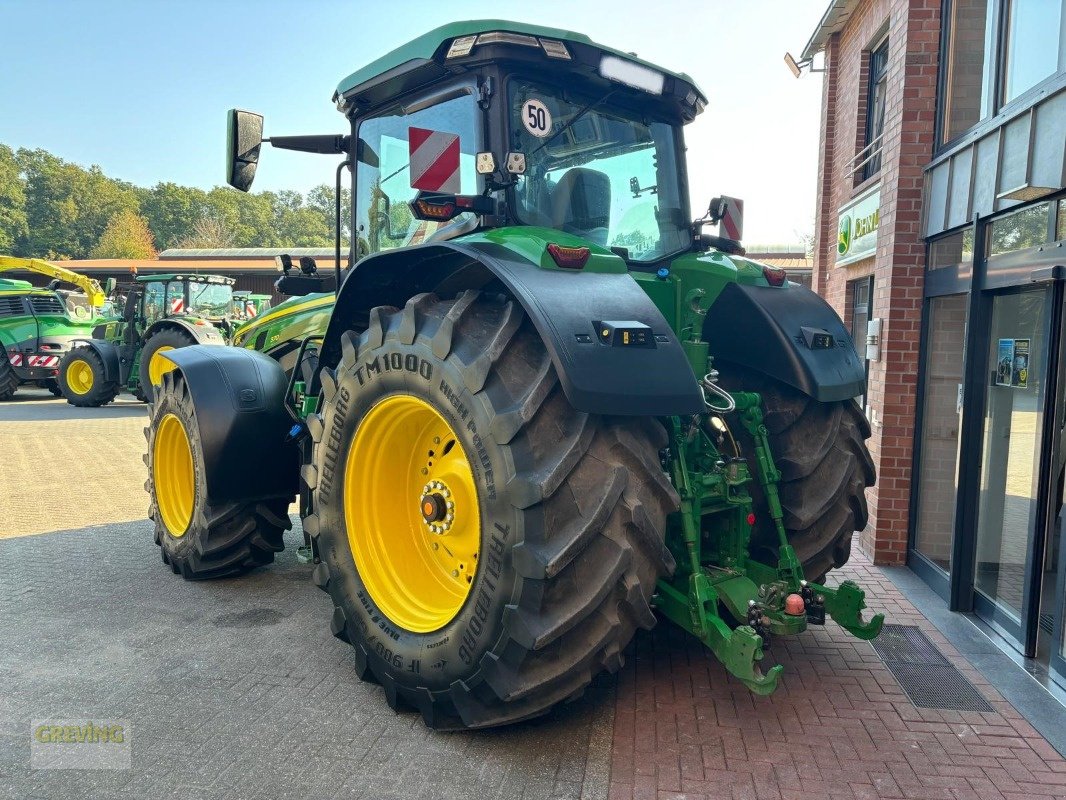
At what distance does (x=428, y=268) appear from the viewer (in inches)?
144

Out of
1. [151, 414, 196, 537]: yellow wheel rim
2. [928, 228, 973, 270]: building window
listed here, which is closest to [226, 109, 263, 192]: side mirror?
[151, 414, 196, 537]: yellow wheel rim

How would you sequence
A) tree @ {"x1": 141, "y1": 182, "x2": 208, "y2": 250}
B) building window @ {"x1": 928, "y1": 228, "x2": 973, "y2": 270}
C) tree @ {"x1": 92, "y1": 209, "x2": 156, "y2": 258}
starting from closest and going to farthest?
building window @ {"x1": 928, "y1": 228, "x2": 973, "y2": 270} < tree @ {"x1": 92, "y1": 209, "x2": 156, "y2": 258} < tree @ {"x1": 141, "y1": 182, "x2": 208, "y2": 250}

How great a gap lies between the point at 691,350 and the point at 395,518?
1524 mm

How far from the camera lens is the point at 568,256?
9.52 ft

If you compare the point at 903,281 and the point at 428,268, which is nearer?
the point at 428,268

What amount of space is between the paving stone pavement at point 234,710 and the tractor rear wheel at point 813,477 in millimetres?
1138

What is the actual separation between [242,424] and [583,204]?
2360 mm

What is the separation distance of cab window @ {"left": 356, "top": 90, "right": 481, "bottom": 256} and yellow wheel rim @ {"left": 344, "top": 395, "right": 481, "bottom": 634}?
0.94 m

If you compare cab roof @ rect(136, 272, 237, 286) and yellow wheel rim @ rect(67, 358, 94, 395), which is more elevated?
cab roof @ rect(136, 272, 237, 286)

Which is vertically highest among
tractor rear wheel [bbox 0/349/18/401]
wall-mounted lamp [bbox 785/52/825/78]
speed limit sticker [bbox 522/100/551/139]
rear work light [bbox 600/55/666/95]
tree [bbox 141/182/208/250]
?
tree [bbox 141/182/208/250]

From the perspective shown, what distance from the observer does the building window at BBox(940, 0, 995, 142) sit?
16.7ft

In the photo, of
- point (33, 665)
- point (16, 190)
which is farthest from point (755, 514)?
point (16, 190)

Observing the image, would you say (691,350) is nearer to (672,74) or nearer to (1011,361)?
(672,74)

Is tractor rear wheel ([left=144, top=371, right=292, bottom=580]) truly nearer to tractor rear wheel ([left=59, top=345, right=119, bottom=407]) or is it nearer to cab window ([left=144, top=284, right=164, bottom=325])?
cab window ([left=144, top=284, right=164, bottom=325])
